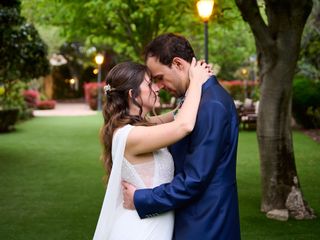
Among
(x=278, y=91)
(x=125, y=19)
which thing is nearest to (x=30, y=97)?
(x=125, y=19)

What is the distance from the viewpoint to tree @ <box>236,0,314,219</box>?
276 inches

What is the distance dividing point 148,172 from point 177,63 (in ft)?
2.02

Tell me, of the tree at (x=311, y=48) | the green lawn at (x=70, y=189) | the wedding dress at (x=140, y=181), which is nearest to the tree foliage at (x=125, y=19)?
the tree at (x=311, y=48)

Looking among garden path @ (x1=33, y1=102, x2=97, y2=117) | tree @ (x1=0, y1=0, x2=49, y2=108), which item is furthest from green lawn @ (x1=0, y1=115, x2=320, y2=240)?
garden path @ (x1=33, y1=102, x2=97, y2=117)

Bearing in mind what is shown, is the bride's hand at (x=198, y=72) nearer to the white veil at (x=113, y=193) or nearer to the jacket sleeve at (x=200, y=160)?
the jacket sleeve at (x=200, y=160)

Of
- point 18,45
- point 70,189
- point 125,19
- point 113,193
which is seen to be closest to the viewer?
point 113,193

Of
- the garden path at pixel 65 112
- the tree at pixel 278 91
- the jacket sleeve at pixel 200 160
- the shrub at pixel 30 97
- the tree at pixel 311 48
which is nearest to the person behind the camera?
the jacket sleeve at pixel 200 160

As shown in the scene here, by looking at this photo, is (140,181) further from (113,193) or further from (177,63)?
(177,63)

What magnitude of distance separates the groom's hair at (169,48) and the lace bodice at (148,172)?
1.72 feet

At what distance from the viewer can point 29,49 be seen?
15852mm

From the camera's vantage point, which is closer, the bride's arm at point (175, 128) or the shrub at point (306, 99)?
the bride's arm at point (175, 128)

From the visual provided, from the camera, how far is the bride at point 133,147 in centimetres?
295

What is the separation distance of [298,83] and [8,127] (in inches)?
479

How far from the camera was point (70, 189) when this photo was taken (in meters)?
10.0
